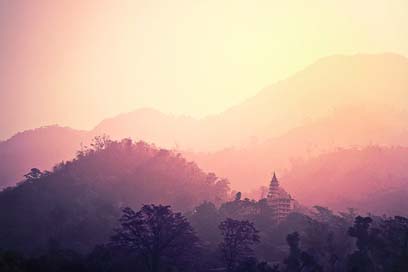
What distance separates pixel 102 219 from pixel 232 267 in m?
41.5

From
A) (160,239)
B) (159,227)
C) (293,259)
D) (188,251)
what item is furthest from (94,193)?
(293,259)

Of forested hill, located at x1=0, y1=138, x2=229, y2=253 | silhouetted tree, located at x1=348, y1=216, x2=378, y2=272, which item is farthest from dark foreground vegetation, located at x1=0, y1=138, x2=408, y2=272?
forested hill, located at x1=0, y1=138, x2=229, y2=253

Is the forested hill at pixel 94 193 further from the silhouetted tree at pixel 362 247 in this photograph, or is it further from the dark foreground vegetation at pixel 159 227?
the silhouetted tree at pixel 362 247

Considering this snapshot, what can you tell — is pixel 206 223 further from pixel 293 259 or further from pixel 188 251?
pixel 293 259

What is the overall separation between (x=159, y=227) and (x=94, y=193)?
179ft

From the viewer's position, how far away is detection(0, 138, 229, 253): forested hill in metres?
97.6

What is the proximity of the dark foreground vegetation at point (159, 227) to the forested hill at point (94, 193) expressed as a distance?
0.74ft

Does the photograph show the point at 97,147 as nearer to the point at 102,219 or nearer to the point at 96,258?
the point at 102,219

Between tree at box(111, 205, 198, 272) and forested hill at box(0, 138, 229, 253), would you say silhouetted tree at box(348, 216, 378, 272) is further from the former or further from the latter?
forested hill at box(0, 138, 229, 253)

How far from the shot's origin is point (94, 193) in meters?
117

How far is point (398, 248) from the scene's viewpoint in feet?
220

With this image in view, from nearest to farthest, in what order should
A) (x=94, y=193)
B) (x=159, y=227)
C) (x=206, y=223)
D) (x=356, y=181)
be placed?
(x=159, y=227)
(x=206, y=223)
(x=94, y=193)
(x=356, y=181)

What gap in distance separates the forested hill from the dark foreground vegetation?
0.23m

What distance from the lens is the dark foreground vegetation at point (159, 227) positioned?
210ft
